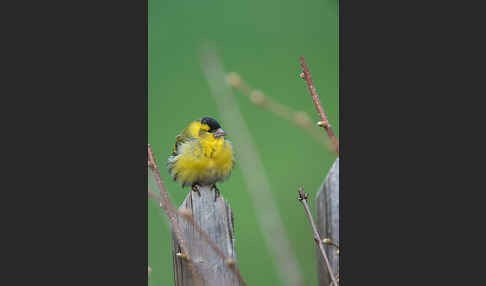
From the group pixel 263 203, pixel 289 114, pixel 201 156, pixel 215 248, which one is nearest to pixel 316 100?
pixel 289 114

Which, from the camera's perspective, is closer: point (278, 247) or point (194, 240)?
point (278, 247)

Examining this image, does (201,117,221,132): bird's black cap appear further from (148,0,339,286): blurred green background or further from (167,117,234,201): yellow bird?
(148,0,339,286): blurred green background

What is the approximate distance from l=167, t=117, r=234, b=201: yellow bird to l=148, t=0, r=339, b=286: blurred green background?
6.3 inches

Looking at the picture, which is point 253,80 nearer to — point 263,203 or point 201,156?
point 201,156

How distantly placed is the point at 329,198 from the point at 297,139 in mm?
462

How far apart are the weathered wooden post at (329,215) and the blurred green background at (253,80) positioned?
3.2 inches

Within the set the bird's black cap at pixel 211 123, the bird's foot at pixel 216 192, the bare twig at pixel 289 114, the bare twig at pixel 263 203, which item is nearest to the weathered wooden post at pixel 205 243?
the bird's foot at pixel 216 192

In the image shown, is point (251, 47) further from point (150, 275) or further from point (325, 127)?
point (150, 275)

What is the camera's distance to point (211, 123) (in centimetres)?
338

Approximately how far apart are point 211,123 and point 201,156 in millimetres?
252

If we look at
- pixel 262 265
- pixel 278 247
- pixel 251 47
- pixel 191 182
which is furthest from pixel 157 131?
pixel 278 247

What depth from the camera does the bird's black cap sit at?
130 inches

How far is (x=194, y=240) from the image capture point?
9.26 ft
